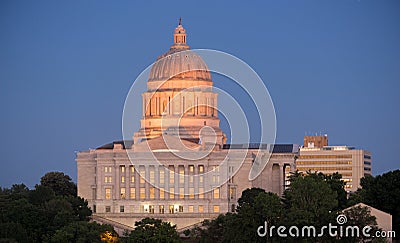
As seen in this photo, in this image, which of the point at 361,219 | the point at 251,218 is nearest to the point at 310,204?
the point at 251,218

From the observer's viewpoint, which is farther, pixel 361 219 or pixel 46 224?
pixel 46 224

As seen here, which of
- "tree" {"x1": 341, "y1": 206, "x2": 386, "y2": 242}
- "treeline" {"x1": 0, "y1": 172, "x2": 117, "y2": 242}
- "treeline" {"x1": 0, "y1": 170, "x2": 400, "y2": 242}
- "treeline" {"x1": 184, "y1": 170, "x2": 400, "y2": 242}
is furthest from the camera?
"treeline" {"x1": 0, "y1": 172, "x2": 117, "y2": 242}

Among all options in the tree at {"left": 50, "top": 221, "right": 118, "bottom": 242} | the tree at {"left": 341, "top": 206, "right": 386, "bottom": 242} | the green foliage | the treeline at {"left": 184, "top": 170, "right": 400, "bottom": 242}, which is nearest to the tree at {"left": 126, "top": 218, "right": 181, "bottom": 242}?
the tree at {"left": 50, "top": 221, "right": 118, "bottom": 242}

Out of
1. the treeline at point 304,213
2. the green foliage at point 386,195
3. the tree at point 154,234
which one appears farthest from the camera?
the green foliage at point 386,195

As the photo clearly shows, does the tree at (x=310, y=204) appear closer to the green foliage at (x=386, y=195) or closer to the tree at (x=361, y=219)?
the tree at (x=361, y=219)

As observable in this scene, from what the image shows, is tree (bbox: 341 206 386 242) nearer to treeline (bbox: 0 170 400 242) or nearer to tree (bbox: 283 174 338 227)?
treeline (bbox: 0 170 400 242)

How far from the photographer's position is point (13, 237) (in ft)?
539

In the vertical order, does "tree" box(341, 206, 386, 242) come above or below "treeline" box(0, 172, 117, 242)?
below

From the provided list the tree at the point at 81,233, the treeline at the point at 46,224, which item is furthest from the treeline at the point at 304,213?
the treeline at the point at 46,224

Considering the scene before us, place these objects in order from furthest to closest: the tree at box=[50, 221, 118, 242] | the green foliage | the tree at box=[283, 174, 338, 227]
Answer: the green foliage < the tree at box=[50, 221, 118, 242] < the tree at box=[283, 174, 338, 227]

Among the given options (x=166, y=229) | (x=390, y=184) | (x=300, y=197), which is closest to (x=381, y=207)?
(x=390, y=184)

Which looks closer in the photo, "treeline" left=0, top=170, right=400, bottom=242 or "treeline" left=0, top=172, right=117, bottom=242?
"treeline" left=0, top=170, right=400, bottom=242

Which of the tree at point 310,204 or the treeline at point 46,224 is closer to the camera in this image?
the tree at point 310,204

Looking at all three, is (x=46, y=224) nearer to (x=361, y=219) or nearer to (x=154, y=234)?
(x=154, y=234)
